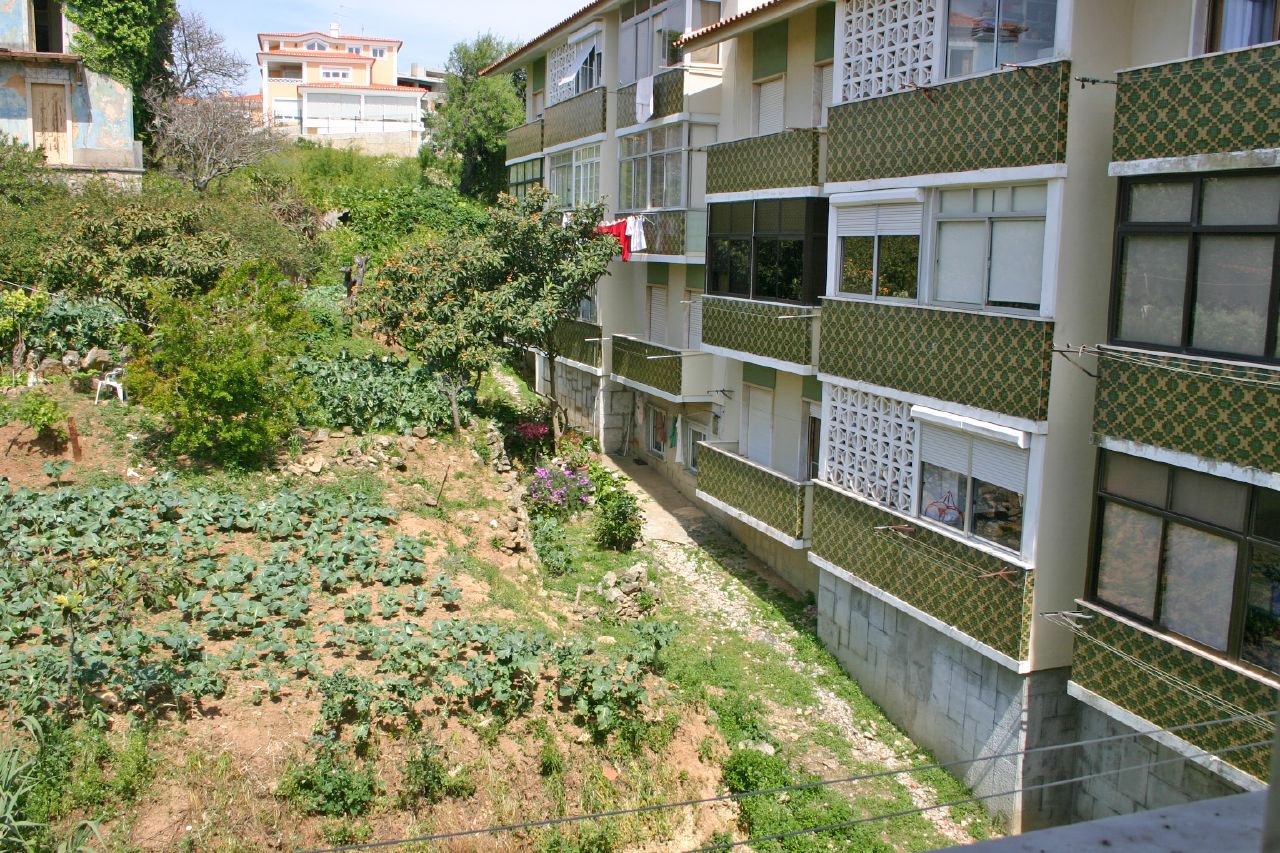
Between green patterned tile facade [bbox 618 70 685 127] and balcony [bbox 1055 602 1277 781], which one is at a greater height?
green patterned tile facade [bbox 618 70 685 127]

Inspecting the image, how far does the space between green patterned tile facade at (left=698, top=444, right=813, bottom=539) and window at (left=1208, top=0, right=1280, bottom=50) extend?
892 centimetres

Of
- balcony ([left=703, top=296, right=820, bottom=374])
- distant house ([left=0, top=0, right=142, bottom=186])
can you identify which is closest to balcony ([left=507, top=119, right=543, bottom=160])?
distant house ([left=0, top=0, right=142, bottom=186])

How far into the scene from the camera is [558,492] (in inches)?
925

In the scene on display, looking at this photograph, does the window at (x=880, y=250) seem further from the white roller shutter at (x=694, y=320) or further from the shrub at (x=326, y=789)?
the shrub at (x=326, y=789)

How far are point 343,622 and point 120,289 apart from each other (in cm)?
1158

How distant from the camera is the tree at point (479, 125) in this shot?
47.3 meters

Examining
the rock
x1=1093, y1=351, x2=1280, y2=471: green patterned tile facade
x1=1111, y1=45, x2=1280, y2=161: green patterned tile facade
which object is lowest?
the rock

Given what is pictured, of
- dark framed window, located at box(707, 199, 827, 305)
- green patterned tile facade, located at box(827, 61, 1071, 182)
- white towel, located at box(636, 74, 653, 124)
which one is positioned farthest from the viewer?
white towel, located at box(636, 74, 653, 124)

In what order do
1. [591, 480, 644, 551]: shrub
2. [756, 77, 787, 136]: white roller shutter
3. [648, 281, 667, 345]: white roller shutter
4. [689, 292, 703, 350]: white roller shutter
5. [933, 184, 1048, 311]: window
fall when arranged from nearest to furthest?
[933, 184, 1048, 311]: window, [756, 77, 787, 136]: white roller shutter, [591, 480, 644, 551]: shrub, [689, 292, 703, 350]: white roller shutter, [648, 281, 667, 345]: white roller shutter

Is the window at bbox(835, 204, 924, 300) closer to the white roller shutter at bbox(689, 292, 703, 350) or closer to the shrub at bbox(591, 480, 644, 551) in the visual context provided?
the shrub at bbox(591, 480, 644, 551)

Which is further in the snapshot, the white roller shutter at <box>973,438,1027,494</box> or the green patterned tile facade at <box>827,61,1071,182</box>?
the white roller shutter at <box>973,438,1027,494</box>

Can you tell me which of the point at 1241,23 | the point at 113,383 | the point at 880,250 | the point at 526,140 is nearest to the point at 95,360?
the point at 113,383

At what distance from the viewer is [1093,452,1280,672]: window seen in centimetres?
997

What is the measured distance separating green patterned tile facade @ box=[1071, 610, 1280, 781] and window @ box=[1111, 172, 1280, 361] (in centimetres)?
311
